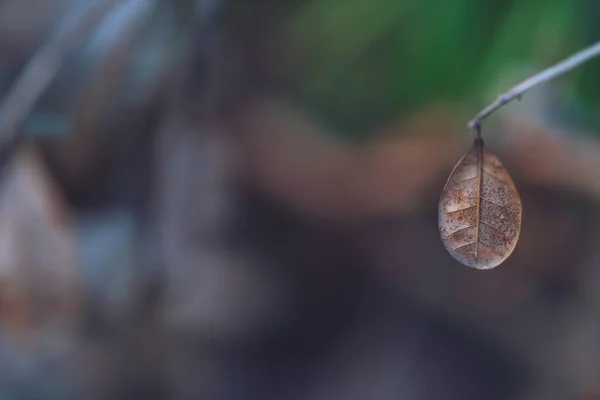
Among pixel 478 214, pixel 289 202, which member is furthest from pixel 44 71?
pixel 478 214

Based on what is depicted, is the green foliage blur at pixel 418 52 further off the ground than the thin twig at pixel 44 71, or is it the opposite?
the green foliage blur at pixel 418 52

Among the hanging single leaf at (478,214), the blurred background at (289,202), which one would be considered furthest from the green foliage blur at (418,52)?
the hanging single leaf at (478,214)

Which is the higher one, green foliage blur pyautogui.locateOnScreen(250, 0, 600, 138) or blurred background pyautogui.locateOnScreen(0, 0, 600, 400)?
green foliage blur pyautogui.locateOnScreen(250, 0, 600, 138)

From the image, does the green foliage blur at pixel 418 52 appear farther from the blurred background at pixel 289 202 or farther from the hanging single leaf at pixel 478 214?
the hanging single leaf at pixel 478 214

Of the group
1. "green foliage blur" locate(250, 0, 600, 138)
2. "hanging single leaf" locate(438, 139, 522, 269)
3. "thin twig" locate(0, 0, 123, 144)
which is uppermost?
"green foliage blur" locate(250, 0, 600, 138)

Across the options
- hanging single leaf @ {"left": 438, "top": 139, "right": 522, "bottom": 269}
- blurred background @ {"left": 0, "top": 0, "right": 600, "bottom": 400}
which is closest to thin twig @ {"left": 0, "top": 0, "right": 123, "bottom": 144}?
blurred background @ {"left": 0, "top": 0, "right": 600, "bottom": 400}

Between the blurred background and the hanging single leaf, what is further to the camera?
the blurred background

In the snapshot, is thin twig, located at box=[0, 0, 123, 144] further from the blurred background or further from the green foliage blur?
the green foliage blur
